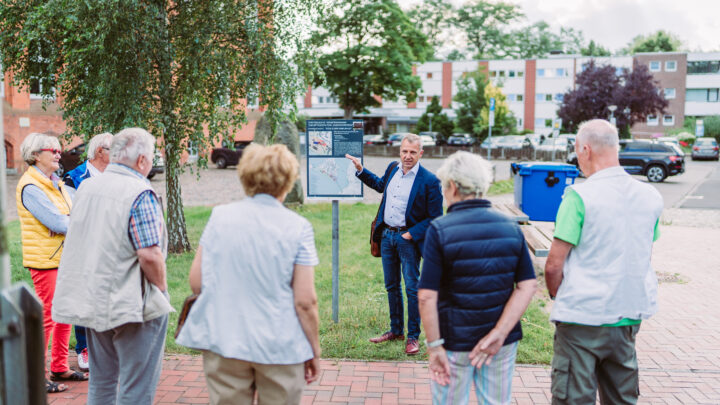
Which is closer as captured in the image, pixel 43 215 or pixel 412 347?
pixel 43 215

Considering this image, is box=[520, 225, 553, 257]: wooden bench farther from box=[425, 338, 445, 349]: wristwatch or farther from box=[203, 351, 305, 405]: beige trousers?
box=[203, 351, 305, 405]: beige trousers

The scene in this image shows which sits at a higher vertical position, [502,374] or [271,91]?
[271,91]

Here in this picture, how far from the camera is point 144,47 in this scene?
8500mm

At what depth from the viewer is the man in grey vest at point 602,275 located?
304cm

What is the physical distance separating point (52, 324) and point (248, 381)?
8.49ft

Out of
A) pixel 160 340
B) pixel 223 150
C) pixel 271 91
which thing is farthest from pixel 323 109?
pixel 160 340

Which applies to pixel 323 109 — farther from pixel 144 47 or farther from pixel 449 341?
pixel 449 341

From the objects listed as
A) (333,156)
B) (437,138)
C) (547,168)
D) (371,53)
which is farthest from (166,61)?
(437,138)

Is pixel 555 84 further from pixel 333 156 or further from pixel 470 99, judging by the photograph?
pixel 333 156

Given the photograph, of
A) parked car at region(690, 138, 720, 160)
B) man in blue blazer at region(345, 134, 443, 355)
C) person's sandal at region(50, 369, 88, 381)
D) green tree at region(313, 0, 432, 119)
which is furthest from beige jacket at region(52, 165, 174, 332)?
parked car at region(690, 138, 720, 160)

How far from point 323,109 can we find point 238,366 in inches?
2784

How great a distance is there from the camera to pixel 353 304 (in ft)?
22.3

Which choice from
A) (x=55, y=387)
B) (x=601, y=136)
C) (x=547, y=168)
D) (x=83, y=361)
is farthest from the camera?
(x=547, y=168)

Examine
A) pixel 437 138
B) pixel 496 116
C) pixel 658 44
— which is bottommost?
pixel 437 138
